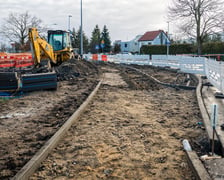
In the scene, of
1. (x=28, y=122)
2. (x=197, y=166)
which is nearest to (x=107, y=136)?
(x=197, y=166)

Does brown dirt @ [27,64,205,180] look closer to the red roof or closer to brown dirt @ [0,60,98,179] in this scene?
brown dirt @ [0,60,98,179]

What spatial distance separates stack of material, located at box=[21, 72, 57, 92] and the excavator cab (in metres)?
Answer: 6.72

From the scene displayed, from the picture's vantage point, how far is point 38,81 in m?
10.5

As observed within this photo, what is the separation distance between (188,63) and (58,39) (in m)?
9.34

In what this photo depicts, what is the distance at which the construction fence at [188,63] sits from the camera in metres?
9.84

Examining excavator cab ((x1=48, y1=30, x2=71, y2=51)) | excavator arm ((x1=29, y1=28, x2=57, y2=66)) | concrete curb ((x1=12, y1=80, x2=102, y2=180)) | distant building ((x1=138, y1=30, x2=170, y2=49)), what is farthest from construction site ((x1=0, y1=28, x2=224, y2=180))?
distant building ((x1=138, y1=30, x2=170, y2=49))

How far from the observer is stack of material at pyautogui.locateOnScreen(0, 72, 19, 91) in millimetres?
10172

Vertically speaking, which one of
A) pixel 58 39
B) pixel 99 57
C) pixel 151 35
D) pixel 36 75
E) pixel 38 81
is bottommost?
pixel 38 81

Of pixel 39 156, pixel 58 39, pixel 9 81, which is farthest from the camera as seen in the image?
pixel 58 39

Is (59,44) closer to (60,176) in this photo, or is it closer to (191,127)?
(191,127)

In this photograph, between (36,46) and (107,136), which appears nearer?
(107,136)

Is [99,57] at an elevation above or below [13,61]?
above

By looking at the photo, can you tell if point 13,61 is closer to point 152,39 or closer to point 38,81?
point 38,81

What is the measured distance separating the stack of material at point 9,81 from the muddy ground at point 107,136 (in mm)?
1229
